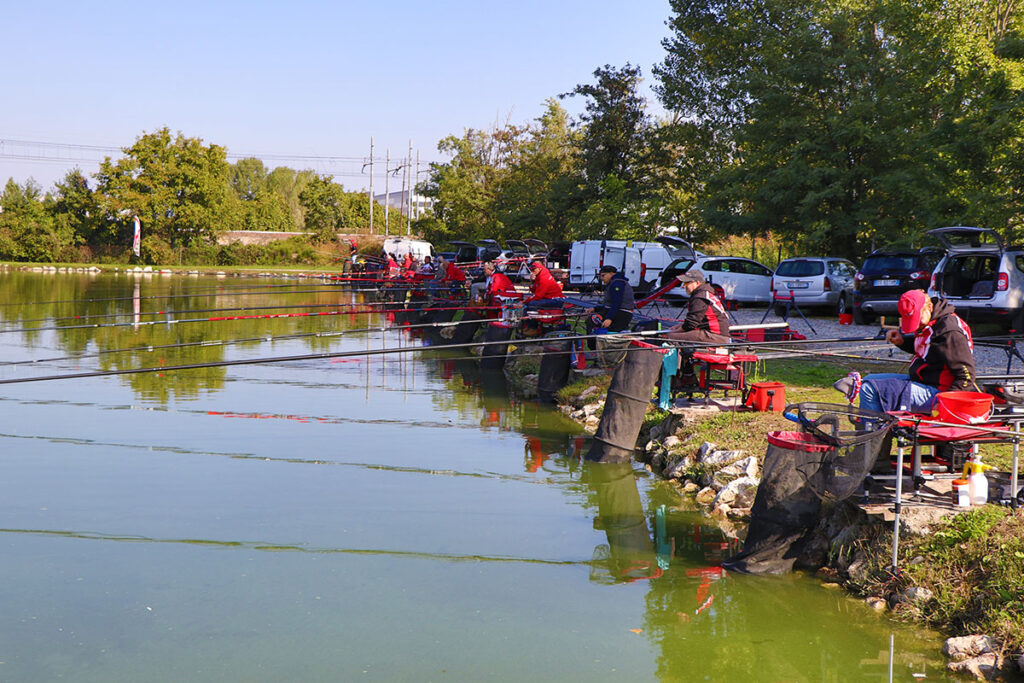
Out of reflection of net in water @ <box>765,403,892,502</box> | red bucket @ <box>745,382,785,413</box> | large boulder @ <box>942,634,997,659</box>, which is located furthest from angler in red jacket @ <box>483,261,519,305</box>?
large boulder @ <box>942,634,997,659</box>

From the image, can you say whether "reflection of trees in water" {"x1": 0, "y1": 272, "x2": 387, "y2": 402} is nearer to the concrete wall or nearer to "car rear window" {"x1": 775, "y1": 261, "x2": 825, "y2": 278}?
"car rear window" {"x1": 775, "y1": 261, "x2": 825, "y2": 278}

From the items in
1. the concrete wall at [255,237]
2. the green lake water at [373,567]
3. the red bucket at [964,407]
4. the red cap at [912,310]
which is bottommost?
the green lake water at [373,567]

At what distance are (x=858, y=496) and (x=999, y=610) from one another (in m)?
1.56

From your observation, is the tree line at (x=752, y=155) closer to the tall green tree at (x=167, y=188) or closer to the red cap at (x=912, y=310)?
the tall green tree at (x=167, y=188)

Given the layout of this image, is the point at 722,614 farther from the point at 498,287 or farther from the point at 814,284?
the point at 814,284

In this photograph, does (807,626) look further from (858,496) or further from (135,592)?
(135,592)

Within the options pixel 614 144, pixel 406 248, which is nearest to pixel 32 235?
pixel 406 248

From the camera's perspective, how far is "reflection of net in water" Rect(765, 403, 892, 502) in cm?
729

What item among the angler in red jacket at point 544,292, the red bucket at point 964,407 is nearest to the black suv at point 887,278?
the angler in red jacket at point 544,292

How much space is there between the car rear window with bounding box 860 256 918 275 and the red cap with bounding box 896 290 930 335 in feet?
47.9

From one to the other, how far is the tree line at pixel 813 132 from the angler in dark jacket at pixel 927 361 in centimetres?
1387

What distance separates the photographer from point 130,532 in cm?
935

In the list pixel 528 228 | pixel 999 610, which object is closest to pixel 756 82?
pixel 528 228

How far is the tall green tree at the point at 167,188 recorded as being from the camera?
75062 mm
